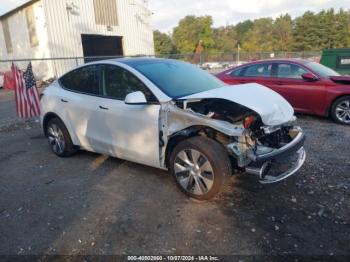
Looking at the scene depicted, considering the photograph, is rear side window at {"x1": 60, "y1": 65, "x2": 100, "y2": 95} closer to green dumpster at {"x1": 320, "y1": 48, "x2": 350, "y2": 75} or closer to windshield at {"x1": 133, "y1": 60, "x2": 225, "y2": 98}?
windshield at {"x1": 133, "y1": 60, "x2": 225, "y2": 98}

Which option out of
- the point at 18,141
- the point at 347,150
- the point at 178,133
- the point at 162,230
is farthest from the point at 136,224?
the point at 18,141

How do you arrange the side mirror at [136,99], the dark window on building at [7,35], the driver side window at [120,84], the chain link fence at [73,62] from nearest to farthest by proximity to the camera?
the side mirror at [136,99] → the driver side window at [120,84] → the chain link fence at [73,62] → the dark window on building at [7,35]

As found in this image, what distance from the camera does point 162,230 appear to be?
10.8 feet

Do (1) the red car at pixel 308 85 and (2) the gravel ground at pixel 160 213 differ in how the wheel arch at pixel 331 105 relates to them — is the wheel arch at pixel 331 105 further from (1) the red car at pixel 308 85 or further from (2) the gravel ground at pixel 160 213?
(2) the gravel ground at pixel 160 213

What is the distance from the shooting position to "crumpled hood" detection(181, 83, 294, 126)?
365 cm

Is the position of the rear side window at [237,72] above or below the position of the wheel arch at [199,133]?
above

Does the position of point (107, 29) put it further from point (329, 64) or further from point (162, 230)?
point (162, 230)

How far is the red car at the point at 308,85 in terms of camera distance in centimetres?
702

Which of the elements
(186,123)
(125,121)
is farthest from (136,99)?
(186,123)

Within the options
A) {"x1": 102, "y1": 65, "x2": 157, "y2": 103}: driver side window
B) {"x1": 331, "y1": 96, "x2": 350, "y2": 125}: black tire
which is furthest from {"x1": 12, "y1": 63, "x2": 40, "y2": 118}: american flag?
{"x1": 331, "y1": 96, "x2": 350, "y2": 125}: black tire

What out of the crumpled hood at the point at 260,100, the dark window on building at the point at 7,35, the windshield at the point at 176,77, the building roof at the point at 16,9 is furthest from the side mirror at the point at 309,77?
the dark window on building at the point at 7,35

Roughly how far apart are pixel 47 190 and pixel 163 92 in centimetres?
205

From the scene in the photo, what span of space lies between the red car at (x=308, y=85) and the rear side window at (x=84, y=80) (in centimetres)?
451

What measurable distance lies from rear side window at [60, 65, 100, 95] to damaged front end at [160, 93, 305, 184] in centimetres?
144
